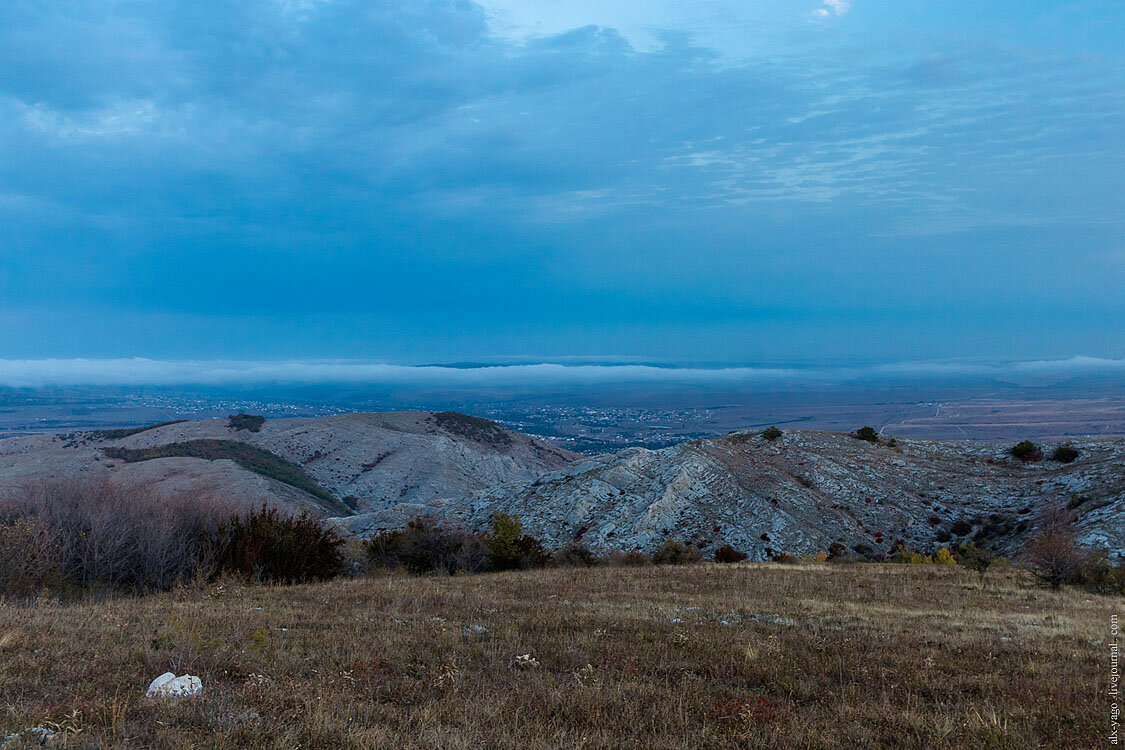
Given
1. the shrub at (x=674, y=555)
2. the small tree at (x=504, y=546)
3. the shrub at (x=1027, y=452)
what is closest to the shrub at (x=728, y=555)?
the shrub at (x=674, y=555)

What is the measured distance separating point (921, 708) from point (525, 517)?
3369 centimetres

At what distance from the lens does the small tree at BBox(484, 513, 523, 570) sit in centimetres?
2709

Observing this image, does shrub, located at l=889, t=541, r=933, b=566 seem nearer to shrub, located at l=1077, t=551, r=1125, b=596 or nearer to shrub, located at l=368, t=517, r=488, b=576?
shrub, located at l=1077, t=551, r=1125, b=596

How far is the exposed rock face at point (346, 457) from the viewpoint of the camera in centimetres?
5709

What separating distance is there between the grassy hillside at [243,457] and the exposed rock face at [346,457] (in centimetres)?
228

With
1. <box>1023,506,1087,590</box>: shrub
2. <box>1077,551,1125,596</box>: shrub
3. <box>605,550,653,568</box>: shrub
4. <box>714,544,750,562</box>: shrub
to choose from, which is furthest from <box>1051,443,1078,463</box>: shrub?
<box>605,550,653,568</box>: shrub

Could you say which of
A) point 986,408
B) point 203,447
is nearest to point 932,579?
point 203,447

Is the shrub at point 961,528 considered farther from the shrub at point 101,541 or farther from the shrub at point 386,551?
the shrub at point 101,541

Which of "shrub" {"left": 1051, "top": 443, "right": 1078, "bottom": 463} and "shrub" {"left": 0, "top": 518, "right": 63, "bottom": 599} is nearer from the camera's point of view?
"shrub" {"left": 0, "top": 518, "right": 63, "bottom": 599}

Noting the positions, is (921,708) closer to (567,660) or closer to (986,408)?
(567,660)

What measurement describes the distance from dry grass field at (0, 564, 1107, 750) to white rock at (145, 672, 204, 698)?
0.51 ft

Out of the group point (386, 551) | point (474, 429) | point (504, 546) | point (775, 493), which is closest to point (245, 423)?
point (474, 429)

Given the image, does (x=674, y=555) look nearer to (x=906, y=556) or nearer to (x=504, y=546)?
(x=504, y=546)

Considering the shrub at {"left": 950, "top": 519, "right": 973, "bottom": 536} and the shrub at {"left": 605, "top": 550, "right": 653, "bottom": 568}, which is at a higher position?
the shrub at {"left": 950, "top": 519, "right": 973, "bottom": 536}
